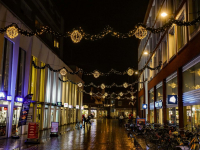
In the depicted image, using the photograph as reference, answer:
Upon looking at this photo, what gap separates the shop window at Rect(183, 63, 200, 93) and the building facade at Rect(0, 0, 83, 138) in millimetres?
12774

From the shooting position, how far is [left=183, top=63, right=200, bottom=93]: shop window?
50.6 ft

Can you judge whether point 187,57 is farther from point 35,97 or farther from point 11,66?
point 35,97

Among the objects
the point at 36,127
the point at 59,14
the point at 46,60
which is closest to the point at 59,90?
the point at 46,60

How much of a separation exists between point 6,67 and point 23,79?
3.72 meters

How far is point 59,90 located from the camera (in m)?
38.8

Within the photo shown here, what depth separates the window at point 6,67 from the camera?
18797 mm

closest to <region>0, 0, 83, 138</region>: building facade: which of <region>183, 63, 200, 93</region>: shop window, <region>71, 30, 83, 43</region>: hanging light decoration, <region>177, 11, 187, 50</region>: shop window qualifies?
<region>71, 30, 83, 43</region>: hanging light decoration

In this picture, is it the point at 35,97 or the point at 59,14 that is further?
the point at 59,14

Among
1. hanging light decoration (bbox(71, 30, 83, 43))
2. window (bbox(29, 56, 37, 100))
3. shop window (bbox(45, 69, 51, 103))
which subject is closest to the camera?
hanging light decoration (bbox(71, 30, 83, 43))

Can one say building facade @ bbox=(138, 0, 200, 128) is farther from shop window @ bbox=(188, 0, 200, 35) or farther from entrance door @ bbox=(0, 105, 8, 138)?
entrance door @ bbox=(0, 105, 8, 138)

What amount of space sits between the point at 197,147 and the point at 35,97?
64.7ft

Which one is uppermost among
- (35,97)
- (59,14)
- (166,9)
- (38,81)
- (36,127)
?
(59,14)

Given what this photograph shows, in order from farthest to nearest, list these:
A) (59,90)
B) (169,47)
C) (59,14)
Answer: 1. (59,14)
2. (59,90)
3. (169,47)

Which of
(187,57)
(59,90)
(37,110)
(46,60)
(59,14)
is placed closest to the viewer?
(187,57)
